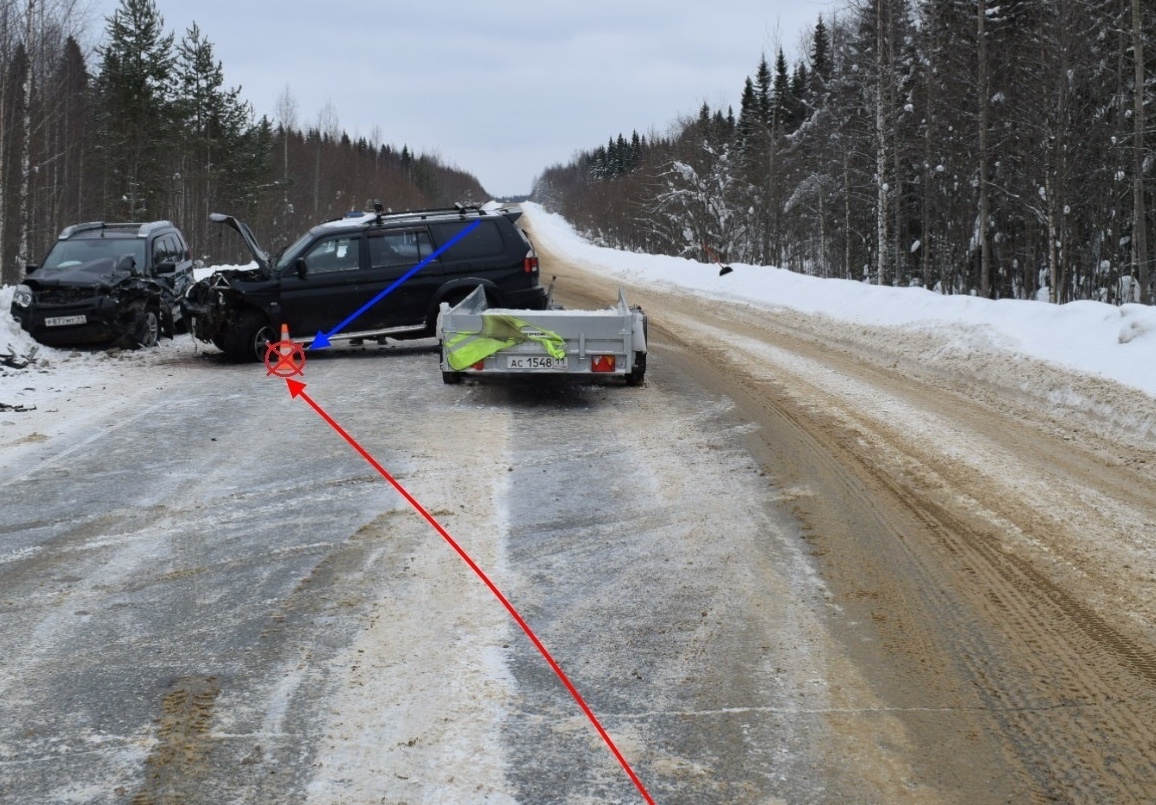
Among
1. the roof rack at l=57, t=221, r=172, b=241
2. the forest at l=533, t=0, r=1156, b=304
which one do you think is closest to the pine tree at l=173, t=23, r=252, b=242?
the forest at l=533, t=0, r=1156, b=304

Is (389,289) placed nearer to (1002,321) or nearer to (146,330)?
(146,330)

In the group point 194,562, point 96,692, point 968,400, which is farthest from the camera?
point 968,400

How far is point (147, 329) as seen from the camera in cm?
1480

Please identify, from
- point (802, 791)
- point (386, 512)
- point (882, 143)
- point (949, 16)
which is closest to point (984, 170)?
point (882, 143)

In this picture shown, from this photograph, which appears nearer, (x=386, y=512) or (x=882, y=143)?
(x=386, y=512)

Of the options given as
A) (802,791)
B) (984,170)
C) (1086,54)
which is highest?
(1086,54)

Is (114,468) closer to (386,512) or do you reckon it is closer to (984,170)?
(386,512)

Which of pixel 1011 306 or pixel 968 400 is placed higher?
pixel 1011 306

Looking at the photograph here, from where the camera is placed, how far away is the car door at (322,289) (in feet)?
44.6

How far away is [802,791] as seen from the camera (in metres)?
3.27

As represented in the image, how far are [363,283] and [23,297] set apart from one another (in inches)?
186

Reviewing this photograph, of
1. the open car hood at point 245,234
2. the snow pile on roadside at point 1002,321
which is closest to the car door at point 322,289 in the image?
the open car hood at point 245,234

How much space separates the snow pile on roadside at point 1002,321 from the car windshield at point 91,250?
11.1 m

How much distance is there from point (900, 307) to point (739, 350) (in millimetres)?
3743
